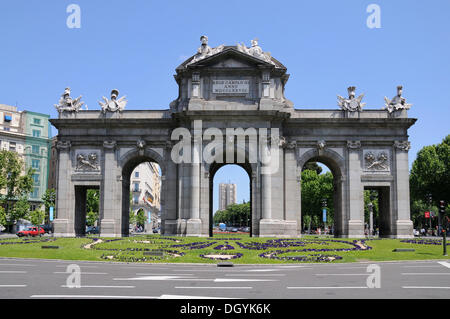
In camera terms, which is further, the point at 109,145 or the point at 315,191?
the point at 315,191

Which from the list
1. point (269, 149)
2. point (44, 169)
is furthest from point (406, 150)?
point (44, 169)

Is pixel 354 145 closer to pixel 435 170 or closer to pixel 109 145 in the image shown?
pixel 109 145

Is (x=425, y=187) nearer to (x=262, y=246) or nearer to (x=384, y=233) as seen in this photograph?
(x=384, y=233)

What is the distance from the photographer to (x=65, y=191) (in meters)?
59.4

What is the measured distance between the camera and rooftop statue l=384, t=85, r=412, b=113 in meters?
58.6

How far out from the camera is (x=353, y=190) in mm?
58125

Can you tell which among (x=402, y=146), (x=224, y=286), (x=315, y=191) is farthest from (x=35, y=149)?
(x=224, y=286)

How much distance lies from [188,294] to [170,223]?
40.8 metres

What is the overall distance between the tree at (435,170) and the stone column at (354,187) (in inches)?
1341

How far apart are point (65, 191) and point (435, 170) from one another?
6373 cm

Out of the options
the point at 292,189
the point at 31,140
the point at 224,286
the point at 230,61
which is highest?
the point at 230,61

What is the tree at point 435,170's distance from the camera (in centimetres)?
8700

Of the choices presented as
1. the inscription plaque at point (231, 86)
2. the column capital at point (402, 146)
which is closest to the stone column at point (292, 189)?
the inscription plaque at point (231, 86)

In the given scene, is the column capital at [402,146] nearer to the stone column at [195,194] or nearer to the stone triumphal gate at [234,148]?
the stone triumphal gate at [234,148]
